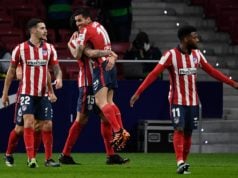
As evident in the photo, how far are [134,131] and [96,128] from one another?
0.77 m

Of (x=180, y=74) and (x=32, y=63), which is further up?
(x=32, y=63)

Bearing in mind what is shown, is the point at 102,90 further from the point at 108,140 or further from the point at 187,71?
the point at 187,71

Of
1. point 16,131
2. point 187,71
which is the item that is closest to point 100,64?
point 16,131

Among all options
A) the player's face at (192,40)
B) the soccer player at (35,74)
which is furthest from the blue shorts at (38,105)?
the player's face at (192,40)

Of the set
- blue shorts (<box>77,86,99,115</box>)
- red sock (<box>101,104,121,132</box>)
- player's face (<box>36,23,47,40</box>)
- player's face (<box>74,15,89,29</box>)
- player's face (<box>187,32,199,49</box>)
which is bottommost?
red sock (<box>101,104,121,132</box>)

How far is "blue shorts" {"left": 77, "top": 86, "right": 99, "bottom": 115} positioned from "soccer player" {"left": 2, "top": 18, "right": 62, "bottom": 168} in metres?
0.89

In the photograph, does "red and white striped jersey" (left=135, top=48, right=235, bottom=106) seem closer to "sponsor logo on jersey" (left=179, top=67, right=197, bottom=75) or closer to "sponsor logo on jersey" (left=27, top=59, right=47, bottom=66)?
"sponsor logo on jersey" (left=179, top=67, right=197, bottom=75)

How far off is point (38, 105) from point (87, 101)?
1.11 m

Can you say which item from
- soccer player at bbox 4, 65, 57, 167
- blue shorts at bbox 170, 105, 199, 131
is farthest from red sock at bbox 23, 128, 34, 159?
blue shorts at bbox 170, 105, 199, 131

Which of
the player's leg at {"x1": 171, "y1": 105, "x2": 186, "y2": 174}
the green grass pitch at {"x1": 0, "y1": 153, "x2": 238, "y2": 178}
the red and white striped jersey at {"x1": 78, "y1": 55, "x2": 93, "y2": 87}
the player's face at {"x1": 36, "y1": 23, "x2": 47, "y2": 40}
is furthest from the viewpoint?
the red and white striped jersey at {"x1": 78, "y1": 55, "x2": 93, "y2": 87}

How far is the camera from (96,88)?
62.1ft

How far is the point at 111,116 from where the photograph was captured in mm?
18609

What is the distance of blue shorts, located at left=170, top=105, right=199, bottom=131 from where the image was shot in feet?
57.7

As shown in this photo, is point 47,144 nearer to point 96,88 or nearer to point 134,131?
point 96,88
